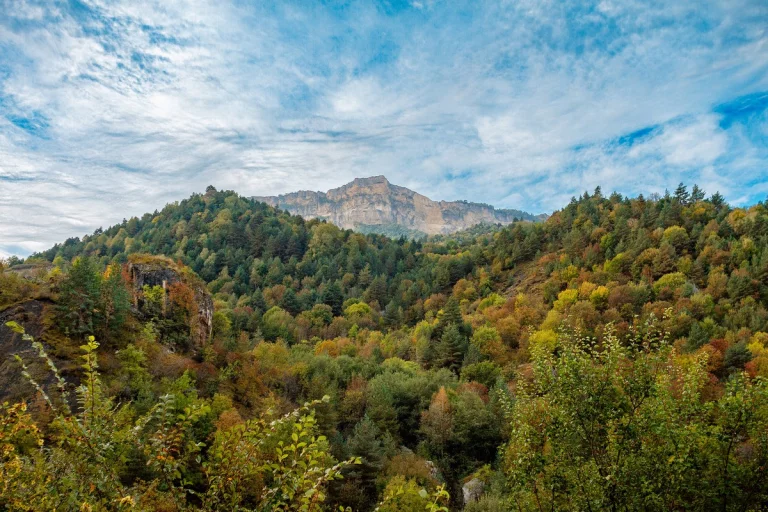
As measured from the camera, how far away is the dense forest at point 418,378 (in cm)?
573

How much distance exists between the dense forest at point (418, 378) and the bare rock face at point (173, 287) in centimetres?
20

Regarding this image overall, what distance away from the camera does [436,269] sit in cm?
11725

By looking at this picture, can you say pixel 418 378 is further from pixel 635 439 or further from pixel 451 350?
pixel 635 439

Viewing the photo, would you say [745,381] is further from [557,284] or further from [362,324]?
[362,324]

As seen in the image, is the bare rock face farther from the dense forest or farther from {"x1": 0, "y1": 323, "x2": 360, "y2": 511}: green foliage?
{"x1": 0, "y1": 323, "x2": 360, "y2": 511}: green foliage

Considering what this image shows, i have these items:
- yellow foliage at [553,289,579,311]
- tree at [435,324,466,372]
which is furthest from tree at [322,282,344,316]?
yellow foliage at [553,289,579,311]

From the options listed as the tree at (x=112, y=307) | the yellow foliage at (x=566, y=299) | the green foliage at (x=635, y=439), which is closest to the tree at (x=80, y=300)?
the tree at (x=112, y=307)

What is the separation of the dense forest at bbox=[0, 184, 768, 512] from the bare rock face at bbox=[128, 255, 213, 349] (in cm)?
20

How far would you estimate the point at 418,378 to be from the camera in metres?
47.2

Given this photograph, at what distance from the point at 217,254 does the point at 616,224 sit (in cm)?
11208

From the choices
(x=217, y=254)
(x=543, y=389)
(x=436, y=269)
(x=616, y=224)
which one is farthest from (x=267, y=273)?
(x=543, y=389)

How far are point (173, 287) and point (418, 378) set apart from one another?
29.0 metres

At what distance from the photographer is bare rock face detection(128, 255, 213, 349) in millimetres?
32781

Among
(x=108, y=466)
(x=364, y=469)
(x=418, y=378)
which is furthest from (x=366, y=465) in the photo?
(x=108, y=466)
